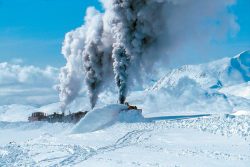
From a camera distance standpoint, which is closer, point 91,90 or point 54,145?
point 54,145

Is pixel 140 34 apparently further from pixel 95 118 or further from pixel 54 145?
pixel 54 145

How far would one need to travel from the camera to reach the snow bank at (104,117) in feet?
117

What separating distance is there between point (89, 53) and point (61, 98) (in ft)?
51.1

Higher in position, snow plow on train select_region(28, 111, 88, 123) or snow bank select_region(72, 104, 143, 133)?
snow plow on train select_region(28, 111, 88, 123)

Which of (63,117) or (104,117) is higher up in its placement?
(63,117)

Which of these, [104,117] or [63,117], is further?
[63,117]

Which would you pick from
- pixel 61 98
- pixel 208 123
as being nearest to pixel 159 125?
pixel 208 123

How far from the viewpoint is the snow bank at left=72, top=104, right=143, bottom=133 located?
117 ft

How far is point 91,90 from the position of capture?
61.3 meters

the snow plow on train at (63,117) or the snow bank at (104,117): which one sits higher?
the snow plow on train at (63,117)

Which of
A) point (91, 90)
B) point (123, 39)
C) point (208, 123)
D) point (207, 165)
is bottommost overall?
point (207, 165)

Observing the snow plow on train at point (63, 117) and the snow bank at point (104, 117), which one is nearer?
the snow bank at point (104, 117)

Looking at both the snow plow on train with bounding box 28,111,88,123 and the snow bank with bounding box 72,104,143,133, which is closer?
the snow bank with bounding box 72,104,143,133

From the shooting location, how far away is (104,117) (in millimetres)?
38438
